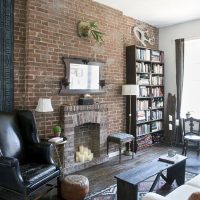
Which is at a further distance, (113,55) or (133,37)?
(133,37)

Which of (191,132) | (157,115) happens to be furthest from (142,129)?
(191,132)

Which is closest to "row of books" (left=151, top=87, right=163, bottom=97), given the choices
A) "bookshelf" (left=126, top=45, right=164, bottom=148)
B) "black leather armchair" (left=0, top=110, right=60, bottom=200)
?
"bookshelf" (left=126, top=45, right=164, bottom=148)

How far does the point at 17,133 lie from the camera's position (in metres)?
3.18

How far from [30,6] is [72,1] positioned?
0.84 m

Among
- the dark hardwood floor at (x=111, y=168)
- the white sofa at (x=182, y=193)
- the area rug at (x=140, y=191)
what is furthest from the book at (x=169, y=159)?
the dark hardwood floor at (x=111, y=168)

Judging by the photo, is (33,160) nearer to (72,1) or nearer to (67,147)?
(67,147)

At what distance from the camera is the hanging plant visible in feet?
13.5

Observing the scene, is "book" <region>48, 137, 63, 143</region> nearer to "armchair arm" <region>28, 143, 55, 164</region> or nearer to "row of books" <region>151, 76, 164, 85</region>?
"armchair arm" <region>28, 143, 55, 164</region>

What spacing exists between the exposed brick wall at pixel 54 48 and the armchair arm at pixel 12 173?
1.15 meters

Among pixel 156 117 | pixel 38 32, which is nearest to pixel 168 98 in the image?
pixel 156 117

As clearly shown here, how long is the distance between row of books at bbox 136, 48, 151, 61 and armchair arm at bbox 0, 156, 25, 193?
11.6 ft

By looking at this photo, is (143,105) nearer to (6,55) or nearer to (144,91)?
(144,91)

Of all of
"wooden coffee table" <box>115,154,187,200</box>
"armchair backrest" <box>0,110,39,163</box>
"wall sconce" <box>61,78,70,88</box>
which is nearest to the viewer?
"wooden coffee table" <box>115,154,187,200</box>

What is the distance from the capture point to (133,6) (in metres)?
4.64
